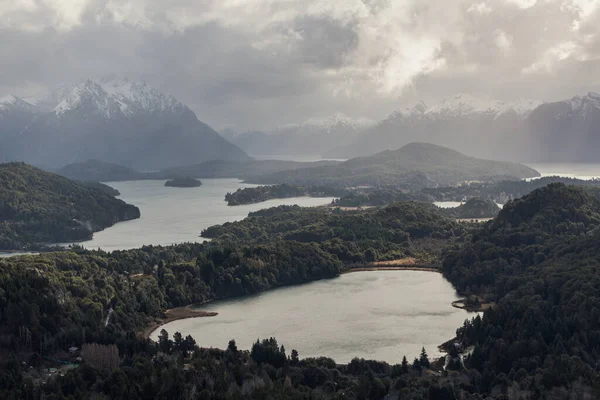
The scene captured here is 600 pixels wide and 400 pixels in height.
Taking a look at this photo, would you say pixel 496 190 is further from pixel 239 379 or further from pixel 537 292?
pixel 239 379

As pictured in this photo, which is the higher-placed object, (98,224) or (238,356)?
(98,224)

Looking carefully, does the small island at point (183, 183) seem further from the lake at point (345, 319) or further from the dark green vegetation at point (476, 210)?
the lake at point (345, 319)

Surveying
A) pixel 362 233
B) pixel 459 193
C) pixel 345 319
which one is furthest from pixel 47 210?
pixel 459 193

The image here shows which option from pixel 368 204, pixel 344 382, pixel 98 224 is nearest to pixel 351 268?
pixel 344 382

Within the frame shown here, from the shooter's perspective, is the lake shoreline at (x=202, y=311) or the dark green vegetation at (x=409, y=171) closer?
the lake shoreline at (x=202, y=311)

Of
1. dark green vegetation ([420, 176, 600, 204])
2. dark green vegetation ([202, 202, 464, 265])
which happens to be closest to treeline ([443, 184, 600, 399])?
dark green vegetation ([202, 202, 464, 265])

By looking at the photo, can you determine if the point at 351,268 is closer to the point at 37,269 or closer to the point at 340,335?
the point at 340,335

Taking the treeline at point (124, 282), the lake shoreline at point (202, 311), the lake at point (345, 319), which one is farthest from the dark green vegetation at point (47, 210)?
the lake at point (345, 319)
